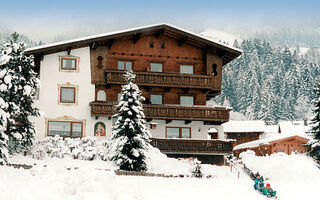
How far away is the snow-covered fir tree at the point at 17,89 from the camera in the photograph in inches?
1097

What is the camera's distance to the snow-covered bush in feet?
100

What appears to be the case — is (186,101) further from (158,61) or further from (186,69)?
(158,61)

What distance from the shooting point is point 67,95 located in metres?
36.5

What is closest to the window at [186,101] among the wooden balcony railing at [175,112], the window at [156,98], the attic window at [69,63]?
the window at [156,98]

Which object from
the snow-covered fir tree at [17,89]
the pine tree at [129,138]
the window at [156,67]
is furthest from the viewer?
the window at [156,67]

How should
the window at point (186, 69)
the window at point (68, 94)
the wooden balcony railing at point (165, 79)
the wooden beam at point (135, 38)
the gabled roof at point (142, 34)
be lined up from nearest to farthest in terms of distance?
the gabled roof at point (142, 34) < the wooden balcony railing at point (165, 79) < the window at point (68, 94) < the wooden beam at point (135, 38) < the window at point (186, 69)

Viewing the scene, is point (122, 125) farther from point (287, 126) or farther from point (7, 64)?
point (287, 126)

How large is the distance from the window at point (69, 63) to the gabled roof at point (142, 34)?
805mm

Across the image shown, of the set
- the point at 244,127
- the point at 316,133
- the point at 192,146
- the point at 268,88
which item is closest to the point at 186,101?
the point at 192,146

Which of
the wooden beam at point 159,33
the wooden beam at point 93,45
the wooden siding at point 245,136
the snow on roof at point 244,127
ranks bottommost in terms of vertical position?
the wooden siding at point 245,136

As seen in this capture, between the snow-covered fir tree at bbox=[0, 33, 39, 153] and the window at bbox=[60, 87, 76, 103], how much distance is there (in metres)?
6.53

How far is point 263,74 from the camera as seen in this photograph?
125 meters

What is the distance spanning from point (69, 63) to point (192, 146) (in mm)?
12644

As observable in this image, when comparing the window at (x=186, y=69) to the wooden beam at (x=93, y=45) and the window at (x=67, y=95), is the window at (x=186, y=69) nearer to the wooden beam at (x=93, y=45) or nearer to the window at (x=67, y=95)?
the wooden beam at (x=93, y=45)
